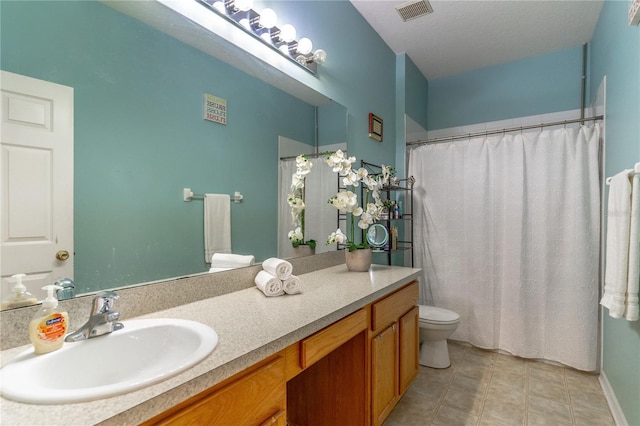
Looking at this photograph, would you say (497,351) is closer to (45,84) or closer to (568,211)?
(568,211)

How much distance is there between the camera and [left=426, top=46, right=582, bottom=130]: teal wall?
271cm

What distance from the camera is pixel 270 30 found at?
62.3 inches

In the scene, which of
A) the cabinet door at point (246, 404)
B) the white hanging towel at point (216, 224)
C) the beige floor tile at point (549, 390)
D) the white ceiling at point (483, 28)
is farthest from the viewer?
the white ceiling at point (483, 28)

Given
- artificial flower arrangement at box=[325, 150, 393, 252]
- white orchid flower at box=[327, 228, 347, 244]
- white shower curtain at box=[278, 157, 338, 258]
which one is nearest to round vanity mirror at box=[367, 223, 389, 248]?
artificial flower arrangement at box=[325, 150, 393, 252]

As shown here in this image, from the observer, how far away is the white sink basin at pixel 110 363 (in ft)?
1.85

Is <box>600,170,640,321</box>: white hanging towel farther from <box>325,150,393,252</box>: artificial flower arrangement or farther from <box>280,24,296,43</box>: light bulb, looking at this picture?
<box>280,24,296,43</box>: light bulb

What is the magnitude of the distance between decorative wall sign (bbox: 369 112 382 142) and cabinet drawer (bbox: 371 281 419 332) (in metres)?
1.18

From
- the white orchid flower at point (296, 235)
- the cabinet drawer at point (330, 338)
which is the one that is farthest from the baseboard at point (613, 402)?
the white orchid flower at point (296, 235)

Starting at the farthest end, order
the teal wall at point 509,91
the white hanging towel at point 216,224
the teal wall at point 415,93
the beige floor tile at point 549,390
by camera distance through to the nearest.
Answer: the teal wall at point 415,93, the teal wall at point 509,91, the beige floor tile at point 549,390, the white hanging towel at point 216,224

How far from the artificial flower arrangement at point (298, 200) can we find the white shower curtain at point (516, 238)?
143 cm

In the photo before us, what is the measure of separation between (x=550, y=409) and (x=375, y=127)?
2137 mm

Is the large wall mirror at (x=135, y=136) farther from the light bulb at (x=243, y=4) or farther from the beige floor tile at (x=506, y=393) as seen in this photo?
the beige floor tile at (x=506, y=393)

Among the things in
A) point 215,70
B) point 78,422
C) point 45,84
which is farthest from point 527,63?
point 78,422

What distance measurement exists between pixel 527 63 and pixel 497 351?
258 centimetres
